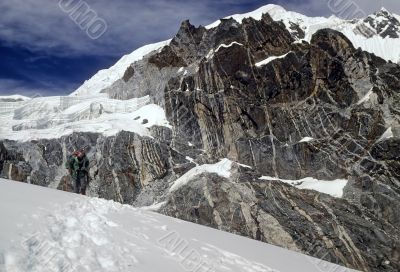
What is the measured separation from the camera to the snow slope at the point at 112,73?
155 m

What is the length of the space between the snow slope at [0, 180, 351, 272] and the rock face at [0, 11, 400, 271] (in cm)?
5298

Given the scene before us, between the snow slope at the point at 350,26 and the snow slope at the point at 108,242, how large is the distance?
11352cm

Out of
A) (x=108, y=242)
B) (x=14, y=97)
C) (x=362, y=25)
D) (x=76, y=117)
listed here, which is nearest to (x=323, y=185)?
(x=76, y=117)

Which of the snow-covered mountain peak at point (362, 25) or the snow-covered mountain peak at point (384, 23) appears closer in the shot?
the snow-covered mountain peak at point (362, 25)

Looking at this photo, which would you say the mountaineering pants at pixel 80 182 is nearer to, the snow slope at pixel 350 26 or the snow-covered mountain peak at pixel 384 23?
the snow slope at pixel 350 26

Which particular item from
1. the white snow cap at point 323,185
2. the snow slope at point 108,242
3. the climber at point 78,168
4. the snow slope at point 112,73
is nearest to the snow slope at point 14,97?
the snow slope at point 112,73

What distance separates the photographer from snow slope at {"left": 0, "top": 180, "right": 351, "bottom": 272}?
30.0 feet

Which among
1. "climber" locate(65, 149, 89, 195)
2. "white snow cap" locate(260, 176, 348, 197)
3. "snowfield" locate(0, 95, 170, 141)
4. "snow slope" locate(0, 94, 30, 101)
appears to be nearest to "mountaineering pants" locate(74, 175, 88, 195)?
"climber" locate(65, 149, 89, 195)

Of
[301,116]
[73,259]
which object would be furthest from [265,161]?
[73,259]

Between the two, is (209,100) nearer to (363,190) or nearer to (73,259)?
(363,190)

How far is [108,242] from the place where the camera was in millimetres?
10945

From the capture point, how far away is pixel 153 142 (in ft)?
293

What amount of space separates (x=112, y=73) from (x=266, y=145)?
9120 cm

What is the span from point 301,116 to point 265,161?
11243 millimetres
